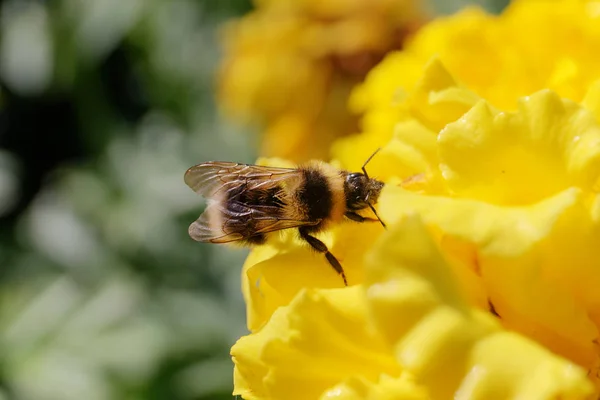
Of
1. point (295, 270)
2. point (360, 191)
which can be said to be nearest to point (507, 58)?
point (360, 191)

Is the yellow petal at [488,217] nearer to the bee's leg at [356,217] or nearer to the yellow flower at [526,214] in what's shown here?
the yellow flower at [526,214]

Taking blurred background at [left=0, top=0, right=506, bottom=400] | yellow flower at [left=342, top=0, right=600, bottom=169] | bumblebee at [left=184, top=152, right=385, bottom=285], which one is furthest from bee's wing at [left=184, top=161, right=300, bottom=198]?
blurred background at [left=0, top=0, right=506, bottom=400]

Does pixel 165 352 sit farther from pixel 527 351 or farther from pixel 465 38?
pixel 527 351

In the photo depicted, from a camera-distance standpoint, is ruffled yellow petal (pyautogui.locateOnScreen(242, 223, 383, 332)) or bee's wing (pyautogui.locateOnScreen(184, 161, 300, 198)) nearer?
ruffled yellow petal (pyautogui.locateOnScreen(242, 223, 383, 332))

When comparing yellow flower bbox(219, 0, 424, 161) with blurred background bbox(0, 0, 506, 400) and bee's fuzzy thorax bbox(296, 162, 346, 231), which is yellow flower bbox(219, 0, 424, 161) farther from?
bee's fuzzy thorax bbox(296, 162, 346, 231)

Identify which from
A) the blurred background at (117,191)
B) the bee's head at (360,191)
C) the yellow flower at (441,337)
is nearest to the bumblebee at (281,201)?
the bee's head at (360,191)

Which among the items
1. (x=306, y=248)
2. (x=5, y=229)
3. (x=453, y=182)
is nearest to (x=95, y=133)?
(x=5, y=229)

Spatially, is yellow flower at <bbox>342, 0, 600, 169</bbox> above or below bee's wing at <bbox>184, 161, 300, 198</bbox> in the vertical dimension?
above
